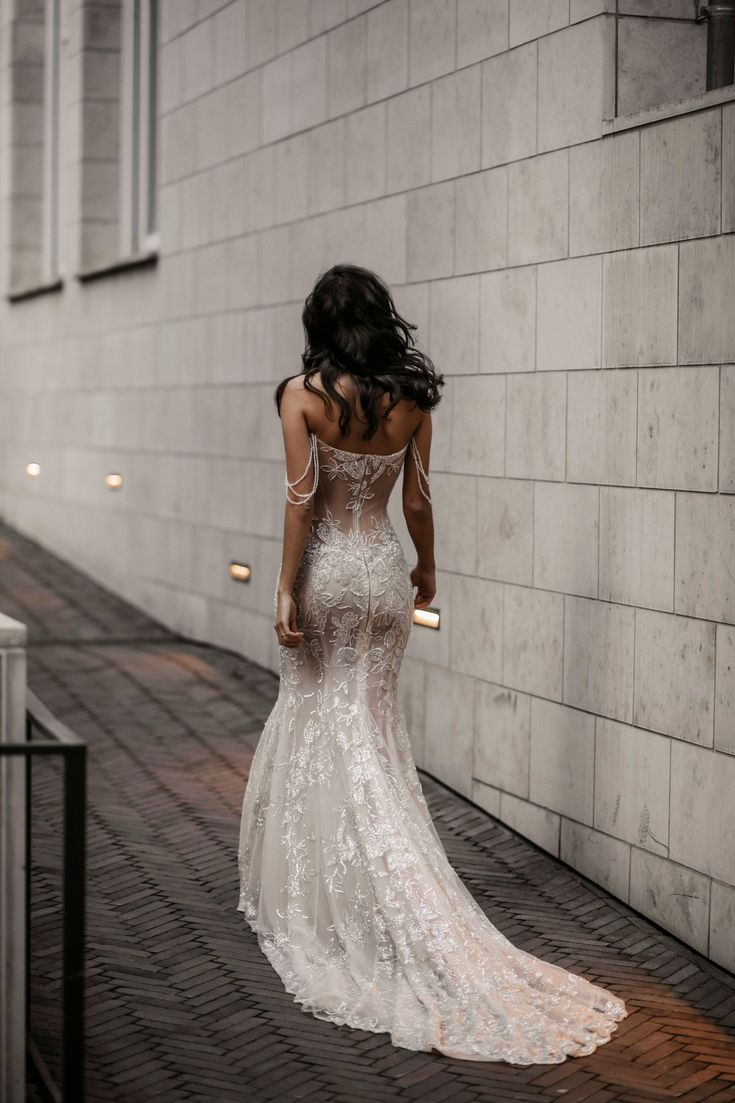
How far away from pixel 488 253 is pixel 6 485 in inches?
434

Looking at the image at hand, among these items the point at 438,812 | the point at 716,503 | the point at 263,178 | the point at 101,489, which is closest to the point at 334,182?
the point at 263,178

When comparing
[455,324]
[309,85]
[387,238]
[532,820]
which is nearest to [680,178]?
[455,324]

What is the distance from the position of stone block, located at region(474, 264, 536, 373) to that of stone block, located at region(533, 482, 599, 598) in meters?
0.61

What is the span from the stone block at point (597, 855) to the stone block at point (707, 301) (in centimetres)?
188

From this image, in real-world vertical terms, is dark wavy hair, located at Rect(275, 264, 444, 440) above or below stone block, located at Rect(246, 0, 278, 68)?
below

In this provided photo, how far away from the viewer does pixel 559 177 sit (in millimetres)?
6227

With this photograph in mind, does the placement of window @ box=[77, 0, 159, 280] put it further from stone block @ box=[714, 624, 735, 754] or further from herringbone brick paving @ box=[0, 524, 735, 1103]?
stone block @ box=[714, 624, 735, 754]

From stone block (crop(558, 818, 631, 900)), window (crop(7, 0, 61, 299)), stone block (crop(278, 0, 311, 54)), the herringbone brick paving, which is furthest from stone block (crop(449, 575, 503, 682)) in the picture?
window (crop(7, 0, 61, 299))

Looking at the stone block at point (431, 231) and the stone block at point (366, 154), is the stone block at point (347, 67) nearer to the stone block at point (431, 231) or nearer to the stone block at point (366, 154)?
the stone block at point (366, 154)

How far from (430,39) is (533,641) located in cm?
308

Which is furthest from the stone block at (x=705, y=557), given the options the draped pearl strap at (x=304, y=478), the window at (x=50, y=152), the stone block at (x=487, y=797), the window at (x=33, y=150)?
the window at (x=33, y=150)

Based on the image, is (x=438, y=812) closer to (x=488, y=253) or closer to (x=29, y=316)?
(x=488, y=253)

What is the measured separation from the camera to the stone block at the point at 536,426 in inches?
246

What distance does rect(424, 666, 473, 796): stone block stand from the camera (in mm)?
7137
